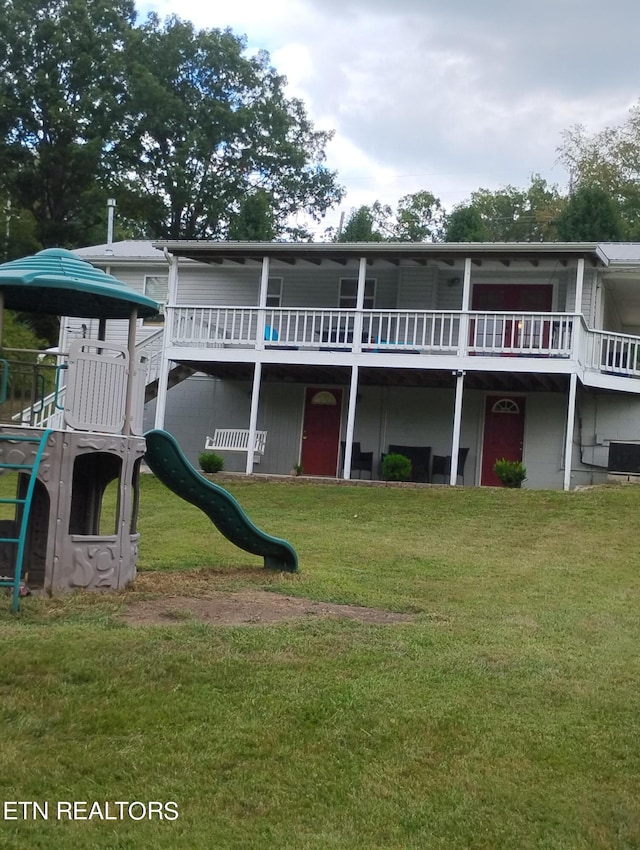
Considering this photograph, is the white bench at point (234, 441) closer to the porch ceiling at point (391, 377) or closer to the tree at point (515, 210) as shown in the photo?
the porch ceiling at point (391, 377)

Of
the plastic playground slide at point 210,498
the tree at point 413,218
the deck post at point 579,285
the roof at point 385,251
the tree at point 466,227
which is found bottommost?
the plastic playground slide at point 210,498

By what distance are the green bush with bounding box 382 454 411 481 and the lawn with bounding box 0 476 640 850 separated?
8.88m

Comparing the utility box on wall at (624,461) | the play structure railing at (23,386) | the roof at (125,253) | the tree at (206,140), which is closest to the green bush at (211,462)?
the roof at (125,253)

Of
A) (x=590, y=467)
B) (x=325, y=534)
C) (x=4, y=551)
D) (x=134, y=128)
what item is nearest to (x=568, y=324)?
(x=590, y=467)

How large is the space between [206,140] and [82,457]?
3791 centimetres

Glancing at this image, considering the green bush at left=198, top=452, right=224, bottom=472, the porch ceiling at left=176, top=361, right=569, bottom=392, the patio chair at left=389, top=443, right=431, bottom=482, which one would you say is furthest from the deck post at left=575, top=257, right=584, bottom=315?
the green bush at left=198, top=452, right=224, bottom=472

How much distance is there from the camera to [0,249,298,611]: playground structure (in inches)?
335

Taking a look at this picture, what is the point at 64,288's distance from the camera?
8836mm

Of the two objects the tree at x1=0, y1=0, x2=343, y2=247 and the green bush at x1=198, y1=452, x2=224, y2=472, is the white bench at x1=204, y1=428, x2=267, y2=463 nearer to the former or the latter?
the green bush at x1=198, y1=452, x2=224, y2=472

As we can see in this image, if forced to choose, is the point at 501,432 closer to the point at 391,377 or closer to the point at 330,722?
the point at 391,377

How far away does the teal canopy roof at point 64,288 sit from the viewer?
876 centimetres

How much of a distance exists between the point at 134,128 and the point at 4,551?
Result: 128 feet

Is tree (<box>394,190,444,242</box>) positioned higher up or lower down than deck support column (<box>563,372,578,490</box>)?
higher up

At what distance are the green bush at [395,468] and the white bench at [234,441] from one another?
3.20 m
